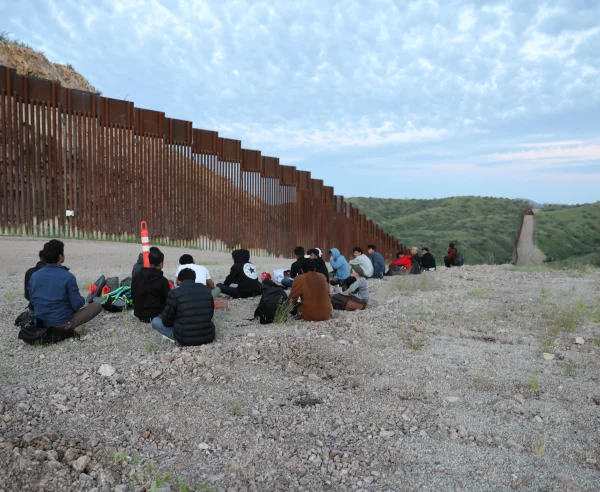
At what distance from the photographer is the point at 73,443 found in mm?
4047

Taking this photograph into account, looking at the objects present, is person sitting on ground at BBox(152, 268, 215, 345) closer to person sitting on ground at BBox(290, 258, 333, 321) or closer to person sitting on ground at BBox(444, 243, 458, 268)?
person sitting on ground at BBox(290, 258, 333, 321)

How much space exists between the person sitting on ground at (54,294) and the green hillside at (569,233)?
38.2m

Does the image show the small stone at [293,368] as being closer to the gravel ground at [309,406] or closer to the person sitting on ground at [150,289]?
the gravel ground at [309,406]

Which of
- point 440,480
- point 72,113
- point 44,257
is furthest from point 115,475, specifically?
point 72,113

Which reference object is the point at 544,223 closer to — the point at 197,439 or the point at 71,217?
the point at 71,217

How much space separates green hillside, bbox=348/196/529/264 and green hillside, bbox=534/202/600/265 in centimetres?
254

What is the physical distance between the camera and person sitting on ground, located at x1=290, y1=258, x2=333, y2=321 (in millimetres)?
7887

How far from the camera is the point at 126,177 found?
14984mm

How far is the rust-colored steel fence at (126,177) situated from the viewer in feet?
43.6

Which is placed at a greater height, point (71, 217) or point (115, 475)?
point (71, 217)

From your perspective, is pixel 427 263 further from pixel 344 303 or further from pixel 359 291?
pixel 344 303

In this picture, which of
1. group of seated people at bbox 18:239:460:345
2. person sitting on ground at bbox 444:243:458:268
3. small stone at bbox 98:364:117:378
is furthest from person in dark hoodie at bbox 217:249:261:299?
A: person sitting on ground at bbox 444:243:458:268

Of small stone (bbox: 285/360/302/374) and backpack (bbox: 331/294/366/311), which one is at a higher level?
backpack (bbox: 331/294/366/311)

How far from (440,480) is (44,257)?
503cm
